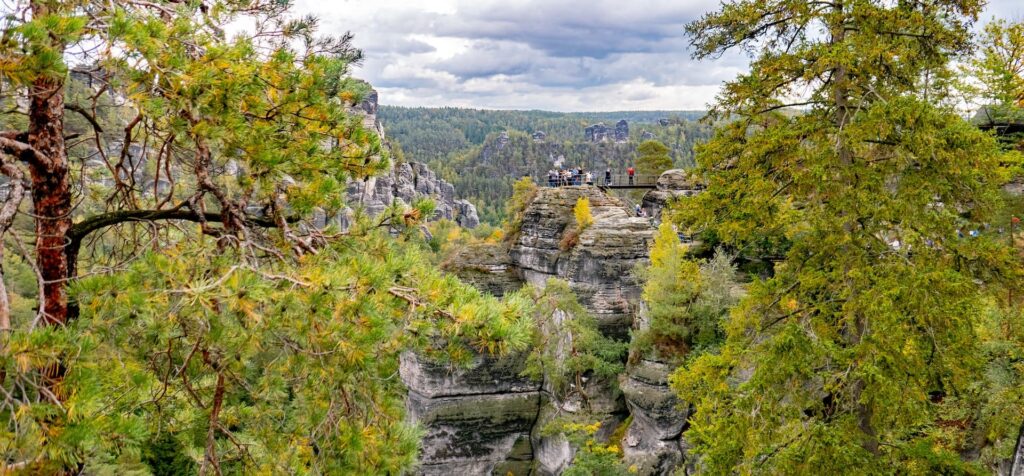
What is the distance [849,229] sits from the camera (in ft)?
25.0

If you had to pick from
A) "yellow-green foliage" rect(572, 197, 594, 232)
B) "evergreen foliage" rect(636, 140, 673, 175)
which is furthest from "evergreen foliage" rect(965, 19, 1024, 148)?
"evergreen foliage" rect(636, 140, 673, 175)

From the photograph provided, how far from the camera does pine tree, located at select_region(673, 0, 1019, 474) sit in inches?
272

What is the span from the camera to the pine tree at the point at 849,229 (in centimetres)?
690

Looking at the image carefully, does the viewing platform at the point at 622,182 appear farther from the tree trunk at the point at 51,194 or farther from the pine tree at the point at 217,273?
the tree trunk at the point at 51,194

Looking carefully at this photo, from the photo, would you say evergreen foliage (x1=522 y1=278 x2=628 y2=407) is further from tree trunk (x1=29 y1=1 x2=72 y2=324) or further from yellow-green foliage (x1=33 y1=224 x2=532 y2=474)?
tree trunk (x1=29 y1=1 x2=72 y2=324)

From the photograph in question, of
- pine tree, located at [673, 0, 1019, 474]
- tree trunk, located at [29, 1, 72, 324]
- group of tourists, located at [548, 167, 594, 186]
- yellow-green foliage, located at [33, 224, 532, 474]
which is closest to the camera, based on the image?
yellow-green foliage, located at [33, 224, 532, 474]

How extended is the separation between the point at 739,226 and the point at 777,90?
193 cm

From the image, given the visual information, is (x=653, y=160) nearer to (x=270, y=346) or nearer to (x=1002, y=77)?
(x=1002, y=77)

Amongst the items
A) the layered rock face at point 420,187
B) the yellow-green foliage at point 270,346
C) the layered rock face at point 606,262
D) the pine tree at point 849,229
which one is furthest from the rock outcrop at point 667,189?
the layered rock face at point 420,187

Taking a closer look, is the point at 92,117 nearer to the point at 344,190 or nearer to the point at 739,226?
the point at 344,190

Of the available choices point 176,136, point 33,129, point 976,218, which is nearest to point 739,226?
point 976,218

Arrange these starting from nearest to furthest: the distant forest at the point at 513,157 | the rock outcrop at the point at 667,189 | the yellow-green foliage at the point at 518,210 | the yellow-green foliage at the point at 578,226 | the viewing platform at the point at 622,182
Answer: the yellow-green foliage at the point at 578,226, the rock outcrop at the point at 667,189, the yellow-green foliage at the point at 518,210, the viewing platform at the point at 622,182, the distant forest at the point at 513,157

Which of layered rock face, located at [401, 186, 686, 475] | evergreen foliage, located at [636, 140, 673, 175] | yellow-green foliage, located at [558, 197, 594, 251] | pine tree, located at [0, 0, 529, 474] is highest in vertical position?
pine tree, located at [0, 0, 529, 474]

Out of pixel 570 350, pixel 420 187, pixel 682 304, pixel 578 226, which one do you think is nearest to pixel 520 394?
pixel 570 350
